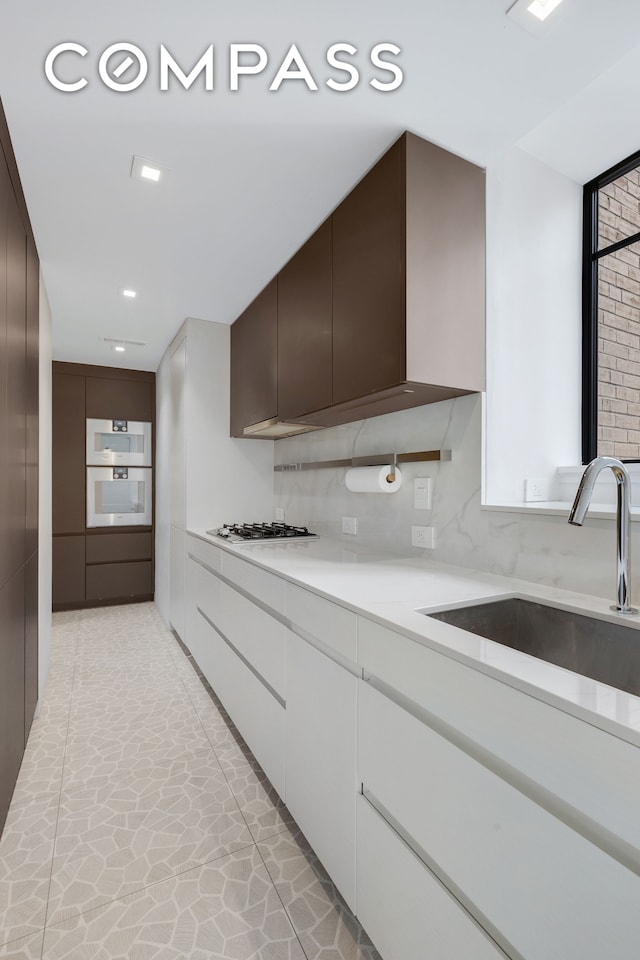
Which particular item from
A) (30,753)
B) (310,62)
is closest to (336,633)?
(310,62)

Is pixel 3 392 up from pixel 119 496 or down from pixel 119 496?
up

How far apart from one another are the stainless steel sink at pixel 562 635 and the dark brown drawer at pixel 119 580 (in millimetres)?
4159

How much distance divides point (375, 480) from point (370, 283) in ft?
2.58

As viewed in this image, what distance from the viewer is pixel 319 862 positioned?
1531mm

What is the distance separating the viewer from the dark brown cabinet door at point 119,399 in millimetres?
4652

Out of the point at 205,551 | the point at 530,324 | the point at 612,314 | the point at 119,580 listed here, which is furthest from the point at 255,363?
the point at 119,580

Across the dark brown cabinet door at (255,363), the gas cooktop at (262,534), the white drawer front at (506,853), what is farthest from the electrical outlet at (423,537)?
the dark brown cabinet door at (255,363)

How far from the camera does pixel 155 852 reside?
5.19 ft

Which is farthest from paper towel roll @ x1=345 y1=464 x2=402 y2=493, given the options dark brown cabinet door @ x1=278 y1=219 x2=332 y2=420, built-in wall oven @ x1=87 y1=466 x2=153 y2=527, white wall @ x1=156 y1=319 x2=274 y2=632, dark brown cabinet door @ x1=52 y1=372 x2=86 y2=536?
dark brown cabinet door @ x1=52 y1=372 x2=86 y2=536

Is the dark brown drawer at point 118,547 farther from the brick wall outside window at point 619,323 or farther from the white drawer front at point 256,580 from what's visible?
the brick wall outside window at point 619,323

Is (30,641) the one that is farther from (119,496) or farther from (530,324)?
(119,496)

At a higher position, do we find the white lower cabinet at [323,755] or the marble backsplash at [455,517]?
the marble backsplash at [455,517]

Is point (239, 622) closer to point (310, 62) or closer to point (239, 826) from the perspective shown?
point (239, 826)

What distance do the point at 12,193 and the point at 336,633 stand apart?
1846 millimetres
